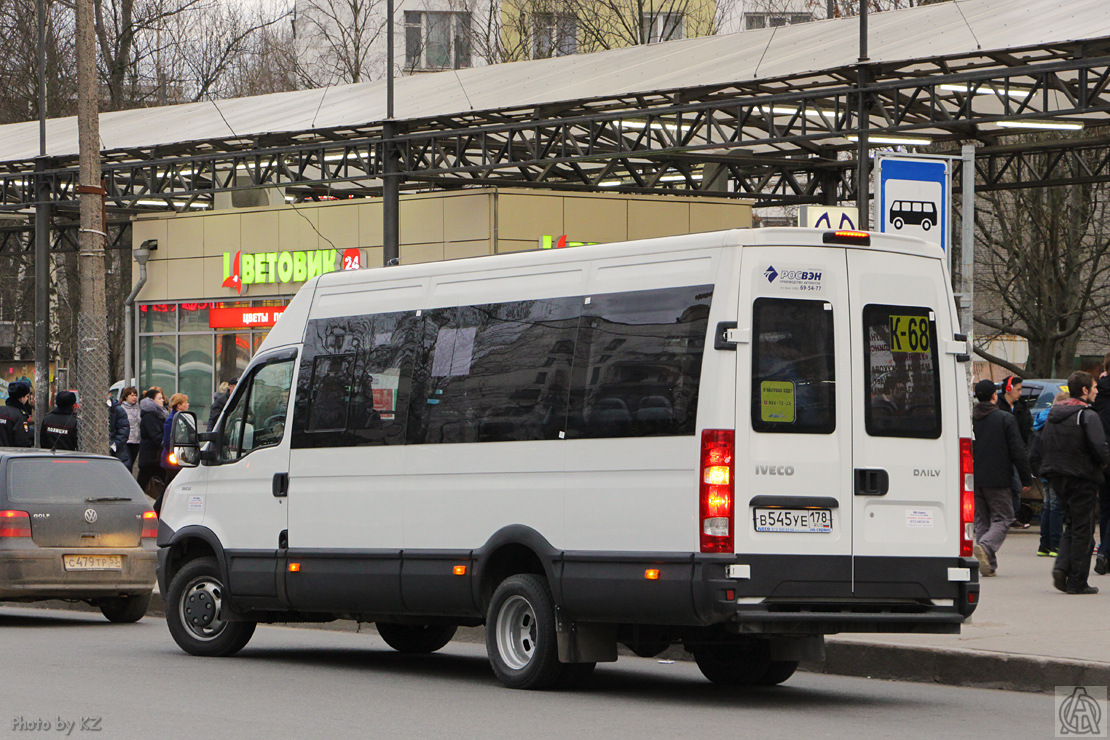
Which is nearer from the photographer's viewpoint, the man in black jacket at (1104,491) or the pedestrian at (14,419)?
the man in black jacket at (1104,491)

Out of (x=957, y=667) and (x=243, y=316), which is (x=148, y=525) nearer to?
(x=957, y=667)

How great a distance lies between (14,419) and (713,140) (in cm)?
1335

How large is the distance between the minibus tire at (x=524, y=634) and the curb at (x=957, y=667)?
2121 millimetres

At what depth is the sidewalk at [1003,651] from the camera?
1025 cm

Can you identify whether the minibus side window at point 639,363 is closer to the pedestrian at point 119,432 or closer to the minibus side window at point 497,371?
the minibus side window at point 497,371

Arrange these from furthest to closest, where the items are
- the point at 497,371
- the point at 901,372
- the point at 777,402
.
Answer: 1. the point at 497,371
2. the point at 901,372
3. the point at 777,402

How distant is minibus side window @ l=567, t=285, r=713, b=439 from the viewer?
930cm

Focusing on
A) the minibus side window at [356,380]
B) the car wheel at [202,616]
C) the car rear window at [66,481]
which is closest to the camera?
the minibus side window at [356,380]

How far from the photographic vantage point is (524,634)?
33.4 ft

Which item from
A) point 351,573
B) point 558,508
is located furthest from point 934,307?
point 351,573

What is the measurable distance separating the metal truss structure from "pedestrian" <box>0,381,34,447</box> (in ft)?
23.3

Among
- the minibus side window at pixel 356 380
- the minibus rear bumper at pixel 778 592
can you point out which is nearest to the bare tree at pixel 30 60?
the minibus side window at pixel 356 380

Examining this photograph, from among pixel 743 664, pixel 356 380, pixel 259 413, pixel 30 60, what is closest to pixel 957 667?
pixel 743 664

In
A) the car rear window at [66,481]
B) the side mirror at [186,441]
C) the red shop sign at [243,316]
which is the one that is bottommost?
the car rear window at [66,481]
